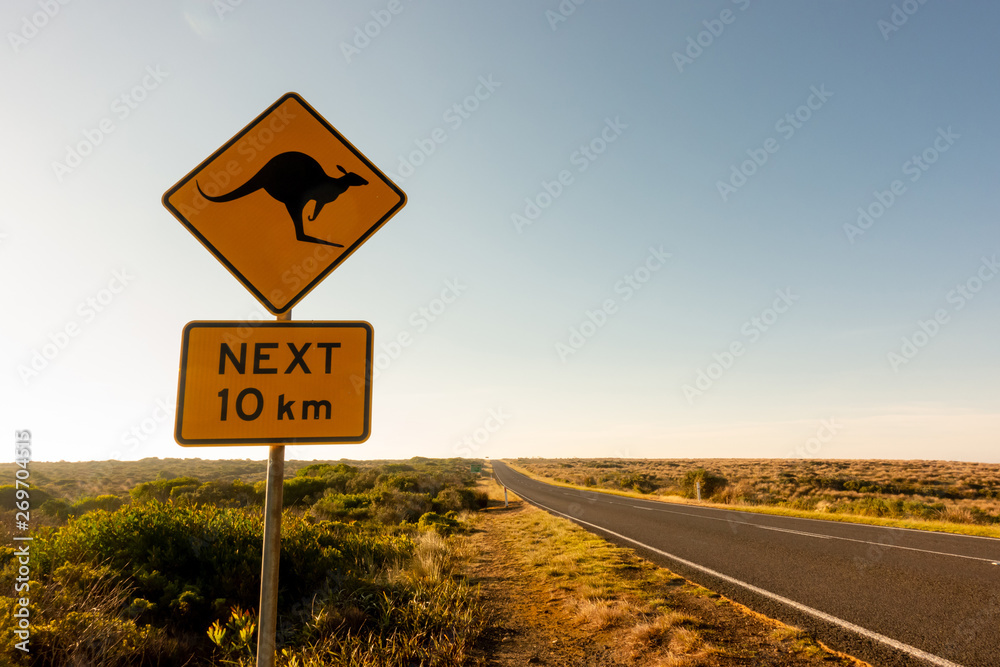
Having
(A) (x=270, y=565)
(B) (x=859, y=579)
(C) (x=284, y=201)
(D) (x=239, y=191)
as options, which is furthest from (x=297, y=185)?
(B) (x=859, y=579)

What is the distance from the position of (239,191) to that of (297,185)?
0.26 meters

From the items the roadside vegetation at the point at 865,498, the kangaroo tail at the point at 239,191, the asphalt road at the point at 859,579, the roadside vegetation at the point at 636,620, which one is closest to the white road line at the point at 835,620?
the asphalt road at the point at 859,579

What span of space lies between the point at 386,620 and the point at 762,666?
11.6ft

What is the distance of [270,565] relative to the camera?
1877 millimetres

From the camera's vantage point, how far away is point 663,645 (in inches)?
183

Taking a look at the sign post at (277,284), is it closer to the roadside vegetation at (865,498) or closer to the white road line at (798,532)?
the white road line at (798,532)

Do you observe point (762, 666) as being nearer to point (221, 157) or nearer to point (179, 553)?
point (221, 157)

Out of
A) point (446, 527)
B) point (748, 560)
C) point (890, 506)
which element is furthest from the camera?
point (890, 506)

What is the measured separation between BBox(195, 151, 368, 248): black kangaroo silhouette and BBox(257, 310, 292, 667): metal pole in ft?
3.45

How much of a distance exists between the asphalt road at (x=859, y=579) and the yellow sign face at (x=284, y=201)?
5742 mm

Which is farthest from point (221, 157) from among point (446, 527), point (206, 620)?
point (446, 527)

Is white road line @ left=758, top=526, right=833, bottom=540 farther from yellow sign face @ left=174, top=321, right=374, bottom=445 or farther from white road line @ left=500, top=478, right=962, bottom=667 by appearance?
yellow sign face @ left=174, top=321, right=374, bottom=445

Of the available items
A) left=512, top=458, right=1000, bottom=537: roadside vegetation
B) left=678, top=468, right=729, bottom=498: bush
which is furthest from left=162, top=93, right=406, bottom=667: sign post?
left=678, top=468, right=729, bottom=498: bush

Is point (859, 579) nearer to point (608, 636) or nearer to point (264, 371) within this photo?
point (608, 636)
